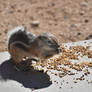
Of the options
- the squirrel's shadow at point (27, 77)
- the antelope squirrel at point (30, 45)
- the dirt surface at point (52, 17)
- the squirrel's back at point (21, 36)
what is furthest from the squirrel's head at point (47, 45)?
the dirt surface at point (52, 17)

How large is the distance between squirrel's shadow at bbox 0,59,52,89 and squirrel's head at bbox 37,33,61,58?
380 millimetres

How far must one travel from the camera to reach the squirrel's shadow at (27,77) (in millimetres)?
3877

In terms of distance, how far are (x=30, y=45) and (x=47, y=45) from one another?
25cm

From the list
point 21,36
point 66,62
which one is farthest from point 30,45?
point 66,62

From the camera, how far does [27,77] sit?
4.00 m

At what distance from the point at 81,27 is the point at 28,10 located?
1.28 m

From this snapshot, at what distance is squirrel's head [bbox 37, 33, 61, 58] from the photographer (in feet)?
12.0

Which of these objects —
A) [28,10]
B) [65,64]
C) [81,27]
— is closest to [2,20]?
[28,10]

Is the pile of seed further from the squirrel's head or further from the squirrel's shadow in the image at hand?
the squirrel's head

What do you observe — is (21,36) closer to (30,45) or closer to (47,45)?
(30,45)

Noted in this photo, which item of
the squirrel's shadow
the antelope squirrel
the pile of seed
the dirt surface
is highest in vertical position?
the antelope squirrel

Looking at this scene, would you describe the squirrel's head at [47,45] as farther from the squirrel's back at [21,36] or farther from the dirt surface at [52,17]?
the dirt surface at [52,17]

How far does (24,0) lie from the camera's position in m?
7.33

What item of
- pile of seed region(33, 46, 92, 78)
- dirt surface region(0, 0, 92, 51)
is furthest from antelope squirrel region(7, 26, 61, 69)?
dirt surface region(0, 0, 92, 51)
